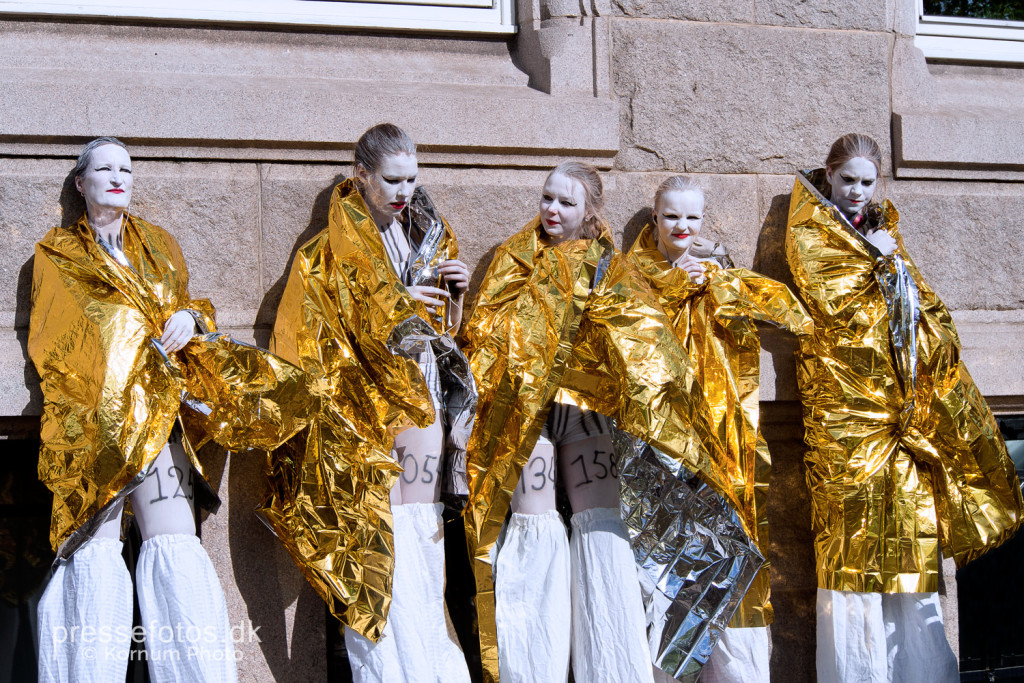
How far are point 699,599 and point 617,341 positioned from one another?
87 centimetres

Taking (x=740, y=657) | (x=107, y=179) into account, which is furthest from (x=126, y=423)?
(x=740, y=657)

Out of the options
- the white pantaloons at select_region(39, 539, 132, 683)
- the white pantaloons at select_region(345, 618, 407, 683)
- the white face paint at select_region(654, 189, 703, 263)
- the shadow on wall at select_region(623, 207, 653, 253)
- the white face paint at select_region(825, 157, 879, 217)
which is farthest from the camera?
the shadow on wall at select_region(623, 207, 653, 253)

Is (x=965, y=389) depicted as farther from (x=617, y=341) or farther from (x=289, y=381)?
(x=289, y=381)

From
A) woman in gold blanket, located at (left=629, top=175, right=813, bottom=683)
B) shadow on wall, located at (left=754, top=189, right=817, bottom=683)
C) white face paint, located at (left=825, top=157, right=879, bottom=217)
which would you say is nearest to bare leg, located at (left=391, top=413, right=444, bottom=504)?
woman in gold blanket, located at (left=629, top=175, right=813, bottom=683)

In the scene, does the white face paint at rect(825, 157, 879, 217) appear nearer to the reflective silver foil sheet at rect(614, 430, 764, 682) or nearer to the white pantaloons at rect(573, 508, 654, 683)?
the reflective silver foil sheet at rect(614, 430, 764, 682)

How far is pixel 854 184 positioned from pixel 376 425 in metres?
1.93

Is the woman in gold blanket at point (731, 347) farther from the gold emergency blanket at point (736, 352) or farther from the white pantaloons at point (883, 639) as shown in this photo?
the white pantaloons at point (883, 639)

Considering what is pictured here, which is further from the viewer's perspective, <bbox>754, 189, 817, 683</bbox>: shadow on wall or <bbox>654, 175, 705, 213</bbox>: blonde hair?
<bbox>754, 189, 817, 683</bbox>: shadow on wall

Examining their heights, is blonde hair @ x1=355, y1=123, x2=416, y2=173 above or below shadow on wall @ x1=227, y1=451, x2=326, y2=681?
above

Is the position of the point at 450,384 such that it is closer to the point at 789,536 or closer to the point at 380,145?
the point at 380,145

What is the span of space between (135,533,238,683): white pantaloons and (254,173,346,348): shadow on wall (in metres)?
0.79

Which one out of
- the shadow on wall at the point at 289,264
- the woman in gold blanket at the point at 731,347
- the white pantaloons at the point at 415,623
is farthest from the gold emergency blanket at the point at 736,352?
the shadow on wall at the point at 289,264

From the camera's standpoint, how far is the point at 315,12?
390cm

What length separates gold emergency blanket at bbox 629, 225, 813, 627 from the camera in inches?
139
